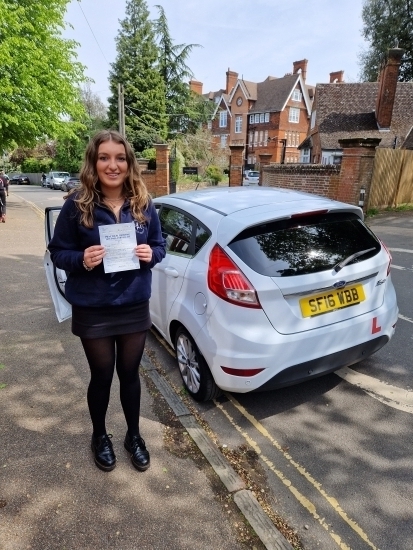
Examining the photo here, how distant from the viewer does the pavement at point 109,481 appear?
1.93 meters

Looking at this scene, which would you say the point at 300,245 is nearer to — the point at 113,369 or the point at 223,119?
the point at 113,369

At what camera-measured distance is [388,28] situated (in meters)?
28.9

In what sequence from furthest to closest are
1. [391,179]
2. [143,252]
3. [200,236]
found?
[391,179] → [200,236] → [143,252]

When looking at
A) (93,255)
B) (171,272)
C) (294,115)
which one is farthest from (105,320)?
(294,115)

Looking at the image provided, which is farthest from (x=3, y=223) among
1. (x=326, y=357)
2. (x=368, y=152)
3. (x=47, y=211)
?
(x=326, y=357)

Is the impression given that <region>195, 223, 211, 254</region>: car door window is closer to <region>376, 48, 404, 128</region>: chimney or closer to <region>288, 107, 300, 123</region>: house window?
<region>376, 48, 404, 128</region>: chimney

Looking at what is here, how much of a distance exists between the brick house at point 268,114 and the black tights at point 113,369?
159 ft

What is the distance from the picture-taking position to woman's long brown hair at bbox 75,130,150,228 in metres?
1.95

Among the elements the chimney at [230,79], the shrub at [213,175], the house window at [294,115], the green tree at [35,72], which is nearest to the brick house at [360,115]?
the shrub at [213,175]

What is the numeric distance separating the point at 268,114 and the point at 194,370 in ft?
176

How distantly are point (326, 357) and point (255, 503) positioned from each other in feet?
3.50

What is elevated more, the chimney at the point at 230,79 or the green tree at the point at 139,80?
the chimney at the point at 230,79

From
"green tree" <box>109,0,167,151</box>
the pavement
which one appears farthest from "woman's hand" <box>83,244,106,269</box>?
"green tree" <box>109,0,167,151</box>

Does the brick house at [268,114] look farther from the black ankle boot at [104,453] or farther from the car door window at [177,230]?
the black ankle boot at [104,453]
